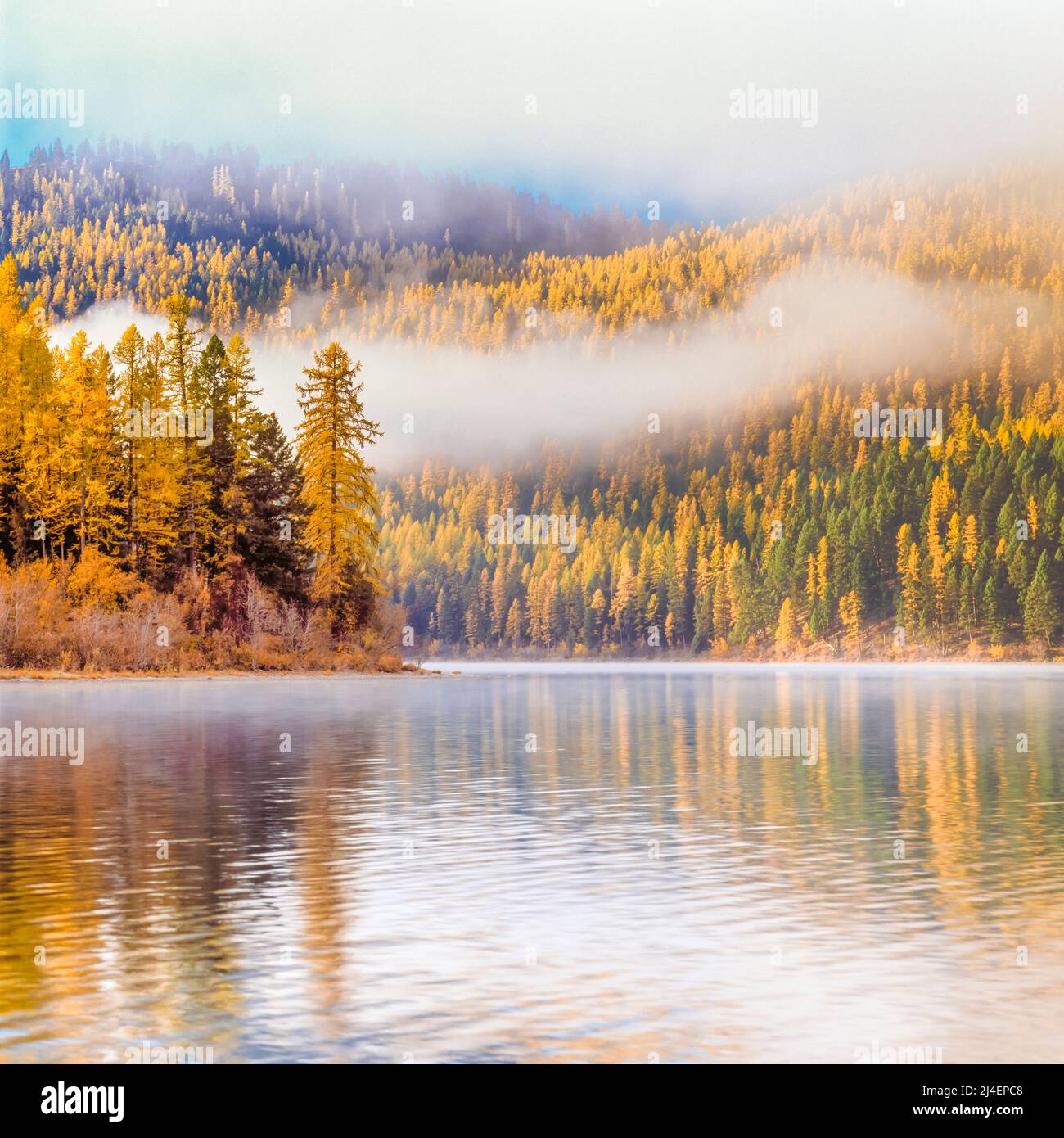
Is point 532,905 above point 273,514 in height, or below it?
below

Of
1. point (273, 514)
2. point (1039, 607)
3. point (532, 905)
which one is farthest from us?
point (1039, 607)

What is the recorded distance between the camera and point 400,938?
17234 mm

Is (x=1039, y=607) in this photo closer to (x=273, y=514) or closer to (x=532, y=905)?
(x=273, y=514)

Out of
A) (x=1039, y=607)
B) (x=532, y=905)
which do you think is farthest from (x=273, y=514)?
(x=1039, y=607)

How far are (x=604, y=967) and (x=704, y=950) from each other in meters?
1.38

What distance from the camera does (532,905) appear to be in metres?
19.3

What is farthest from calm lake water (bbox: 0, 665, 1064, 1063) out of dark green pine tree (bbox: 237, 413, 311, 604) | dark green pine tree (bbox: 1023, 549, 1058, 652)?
dark green pine tree (bbox: 1023, 549, 1058, 652)

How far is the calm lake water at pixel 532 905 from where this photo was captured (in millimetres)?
13492

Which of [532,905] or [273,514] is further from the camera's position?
[273,514]

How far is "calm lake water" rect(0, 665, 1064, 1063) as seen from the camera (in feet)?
44.3

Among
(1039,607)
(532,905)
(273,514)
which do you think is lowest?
(532,905)

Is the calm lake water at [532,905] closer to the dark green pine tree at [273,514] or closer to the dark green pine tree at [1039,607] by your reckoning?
the dark green pine tree at [273,514]

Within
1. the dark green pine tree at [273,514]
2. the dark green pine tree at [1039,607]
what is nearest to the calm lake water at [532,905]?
the dark green pine tree at [273,514]
